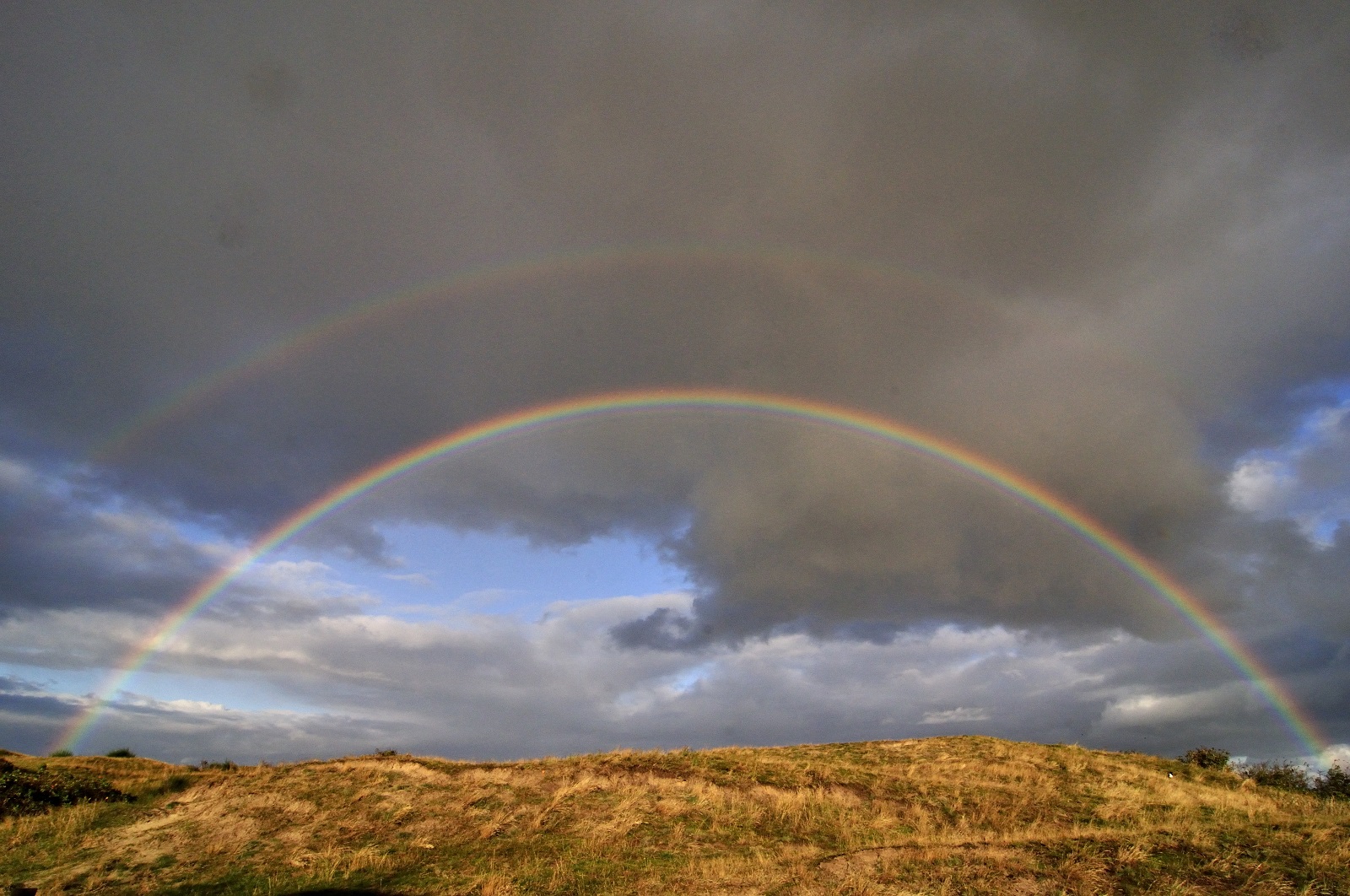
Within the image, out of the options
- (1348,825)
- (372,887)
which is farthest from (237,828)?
(1348,825)

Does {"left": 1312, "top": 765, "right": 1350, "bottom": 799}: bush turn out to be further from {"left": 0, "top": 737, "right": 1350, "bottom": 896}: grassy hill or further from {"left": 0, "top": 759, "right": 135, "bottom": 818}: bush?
{"left": 0, "top": 759, "right": 135, "bottom": 818}: bush

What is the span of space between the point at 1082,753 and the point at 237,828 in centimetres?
3958

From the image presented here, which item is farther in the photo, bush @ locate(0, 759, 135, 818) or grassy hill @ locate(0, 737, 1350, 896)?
bush @ locate(0, 759, 135, 818)

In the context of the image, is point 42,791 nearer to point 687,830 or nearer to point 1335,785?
point 687,830

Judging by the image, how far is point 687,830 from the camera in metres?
25.4

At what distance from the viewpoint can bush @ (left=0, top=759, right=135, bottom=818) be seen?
28906 mm

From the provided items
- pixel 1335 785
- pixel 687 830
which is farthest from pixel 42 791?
pixel 1335 785

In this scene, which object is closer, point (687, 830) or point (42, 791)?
point (687, 830)

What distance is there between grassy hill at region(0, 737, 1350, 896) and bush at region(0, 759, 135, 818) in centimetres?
129

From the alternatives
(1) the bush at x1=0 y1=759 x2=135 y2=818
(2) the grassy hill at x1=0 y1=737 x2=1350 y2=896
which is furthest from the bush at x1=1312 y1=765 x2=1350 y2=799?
(1) the bush at x1=0 y1=759 x2=135 y2=818

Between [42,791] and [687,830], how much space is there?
25922 millimetres

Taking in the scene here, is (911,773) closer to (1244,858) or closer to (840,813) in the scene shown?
(840,813)

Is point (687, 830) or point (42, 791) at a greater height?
point (42, 791)

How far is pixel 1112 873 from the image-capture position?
60.5 feet
